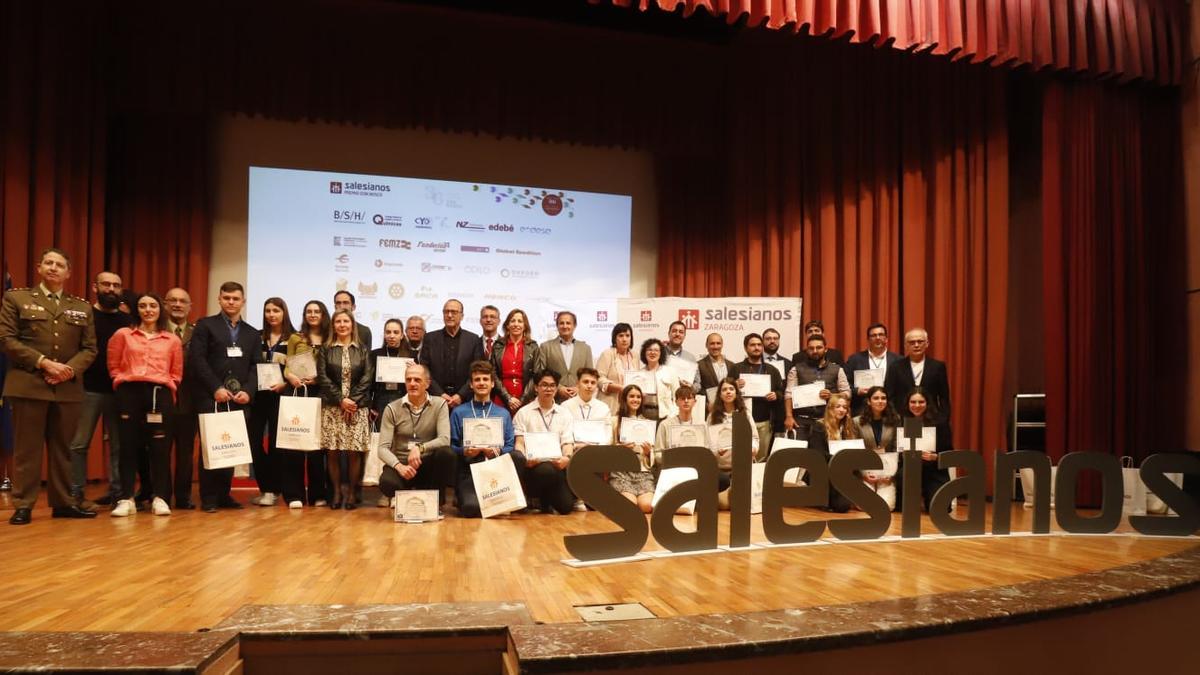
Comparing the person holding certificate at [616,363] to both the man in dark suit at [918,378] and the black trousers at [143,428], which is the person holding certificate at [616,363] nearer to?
the man in dark suit at [918,378]

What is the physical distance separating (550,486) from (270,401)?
6.46 feet

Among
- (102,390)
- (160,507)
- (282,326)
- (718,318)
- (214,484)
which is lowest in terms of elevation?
(160,507)

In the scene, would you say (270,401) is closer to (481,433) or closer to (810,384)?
(481,433)

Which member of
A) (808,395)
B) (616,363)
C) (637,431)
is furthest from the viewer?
(616,363)

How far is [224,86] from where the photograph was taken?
7098 mm

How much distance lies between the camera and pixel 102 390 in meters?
4.96

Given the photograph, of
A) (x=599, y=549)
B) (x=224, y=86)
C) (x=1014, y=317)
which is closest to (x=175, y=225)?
(x=224, y=86)

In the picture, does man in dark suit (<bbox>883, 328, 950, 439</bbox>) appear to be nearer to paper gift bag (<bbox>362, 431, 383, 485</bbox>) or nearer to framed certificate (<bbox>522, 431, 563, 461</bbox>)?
Answer: framed certificate (<bbox>522, 431, 563, 461</bbox>)

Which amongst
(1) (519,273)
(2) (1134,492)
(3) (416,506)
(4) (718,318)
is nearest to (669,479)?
(3) (416,506)

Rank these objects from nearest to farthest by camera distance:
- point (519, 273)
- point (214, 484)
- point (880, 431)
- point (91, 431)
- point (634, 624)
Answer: point (634, 624) → point (91, 431) → point (214, 484) → point (880, 431) → point (519, 273)

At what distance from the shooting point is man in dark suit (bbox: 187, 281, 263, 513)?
4.99m

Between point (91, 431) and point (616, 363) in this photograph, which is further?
point (616, 363)

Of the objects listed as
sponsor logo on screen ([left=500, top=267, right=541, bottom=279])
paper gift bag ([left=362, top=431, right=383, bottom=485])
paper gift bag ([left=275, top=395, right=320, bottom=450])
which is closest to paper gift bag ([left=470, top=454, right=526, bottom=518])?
paper gift bag ([left=362, top=431, right=383, bottom=485])

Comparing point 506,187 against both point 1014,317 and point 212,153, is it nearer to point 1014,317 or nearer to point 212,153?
point 212,153
